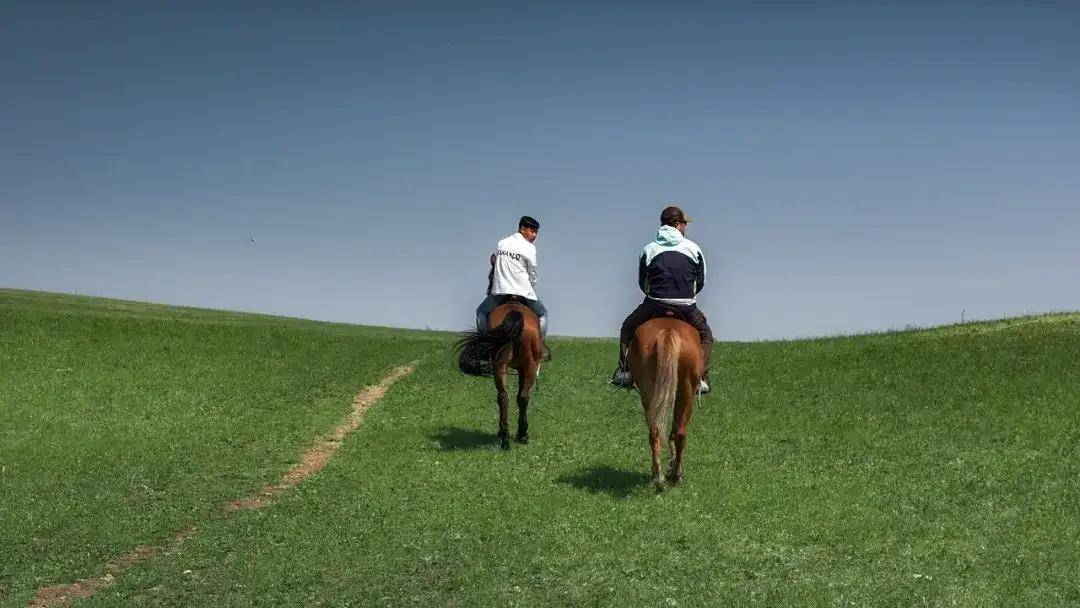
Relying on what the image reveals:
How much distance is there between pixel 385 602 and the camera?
496 inches

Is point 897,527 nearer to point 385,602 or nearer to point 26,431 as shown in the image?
point 385,602

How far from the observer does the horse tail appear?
1614 centimetres

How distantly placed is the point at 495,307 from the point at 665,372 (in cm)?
665

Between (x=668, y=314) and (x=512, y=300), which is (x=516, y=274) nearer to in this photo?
(x=512, y=300)

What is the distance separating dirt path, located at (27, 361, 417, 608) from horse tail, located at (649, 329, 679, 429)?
7.70m

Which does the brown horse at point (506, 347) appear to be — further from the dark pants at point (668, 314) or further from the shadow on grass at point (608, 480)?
the dark pants at point (668, 314)

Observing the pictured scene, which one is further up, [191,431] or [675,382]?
[675,382]

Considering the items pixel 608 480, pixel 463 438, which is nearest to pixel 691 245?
pixel 608 480

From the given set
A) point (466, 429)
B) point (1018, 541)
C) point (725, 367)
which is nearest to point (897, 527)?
point (1018, 541)

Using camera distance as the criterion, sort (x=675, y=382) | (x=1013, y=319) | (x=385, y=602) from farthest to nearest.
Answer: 1. (x=1013, y=319)
2. (x=675, y=382)
3. (x=385, y=602)

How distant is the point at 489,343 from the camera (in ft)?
70.5

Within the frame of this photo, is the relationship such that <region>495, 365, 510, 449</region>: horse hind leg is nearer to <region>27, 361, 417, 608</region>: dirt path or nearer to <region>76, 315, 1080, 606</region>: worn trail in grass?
<region>76, 315, 1080, 606</region>: worn trail in grass

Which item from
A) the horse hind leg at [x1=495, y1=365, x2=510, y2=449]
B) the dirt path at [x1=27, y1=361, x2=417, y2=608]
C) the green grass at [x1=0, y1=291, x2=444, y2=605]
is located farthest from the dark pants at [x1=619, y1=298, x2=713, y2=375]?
the green grass at [x1=0, y1=291, x2=444, y2=605]

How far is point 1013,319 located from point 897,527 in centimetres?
2510
